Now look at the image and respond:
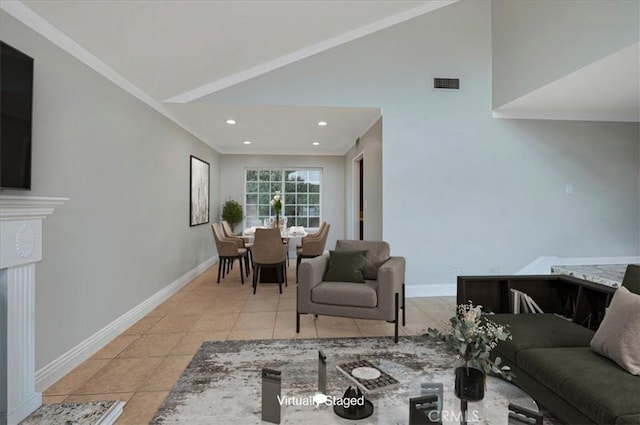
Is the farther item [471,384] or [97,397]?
[97,397]

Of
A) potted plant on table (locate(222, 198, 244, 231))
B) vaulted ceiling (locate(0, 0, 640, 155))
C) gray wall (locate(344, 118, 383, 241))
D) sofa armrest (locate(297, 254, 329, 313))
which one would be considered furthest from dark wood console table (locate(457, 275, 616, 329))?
potted plant on table (locate(222, 198, 244, 231))

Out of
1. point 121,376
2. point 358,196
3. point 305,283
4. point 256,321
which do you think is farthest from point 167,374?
point 358,196

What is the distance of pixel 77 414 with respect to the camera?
73.5 inches

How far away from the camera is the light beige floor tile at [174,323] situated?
3180 millimetres

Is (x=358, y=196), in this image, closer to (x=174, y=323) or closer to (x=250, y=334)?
(x=250, y=334)

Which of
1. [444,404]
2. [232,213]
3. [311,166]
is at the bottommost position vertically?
[444,404]

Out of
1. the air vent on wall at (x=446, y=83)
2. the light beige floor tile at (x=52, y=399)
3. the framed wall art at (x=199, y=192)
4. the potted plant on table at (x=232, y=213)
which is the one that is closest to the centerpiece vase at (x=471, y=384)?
the light beige floor tile at (x=52, y=399)

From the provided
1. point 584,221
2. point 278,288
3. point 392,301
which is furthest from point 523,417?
point 584,221

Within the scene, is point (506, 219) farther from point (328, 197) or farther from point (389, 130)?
point (328, 197)

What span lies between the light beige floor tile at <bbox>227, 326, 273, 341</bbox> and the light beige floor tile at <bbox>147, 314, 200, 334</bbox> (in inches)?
20.2

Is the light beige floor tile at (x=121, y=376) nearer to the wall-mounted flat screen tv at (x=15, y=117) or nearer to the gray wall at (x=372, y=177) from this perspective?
the wall-mounted flat screen tv at (x=15, y=117)

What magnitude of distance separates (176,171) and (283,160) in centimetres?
327

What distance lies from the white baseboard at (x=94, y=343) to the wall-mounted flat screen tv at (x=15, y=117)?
1286 millimetres

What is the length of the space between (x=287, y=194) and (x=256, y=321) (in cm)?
467
